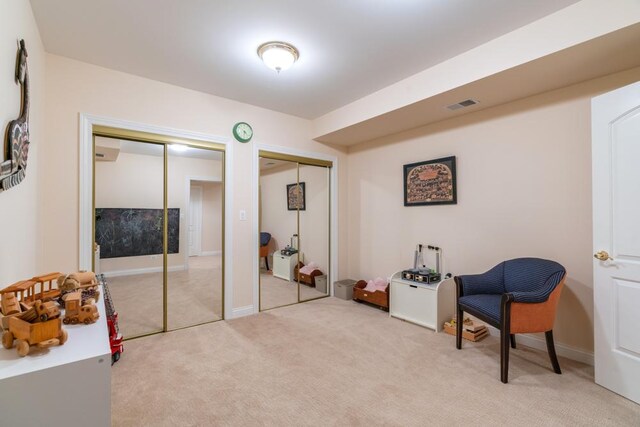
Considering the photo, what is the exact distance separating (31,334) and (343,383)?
187 centimetres

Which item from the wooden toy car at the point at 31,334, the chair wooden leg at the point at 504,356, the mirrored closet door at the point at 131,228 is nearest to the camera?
the wooden toy car at the point at 31,334

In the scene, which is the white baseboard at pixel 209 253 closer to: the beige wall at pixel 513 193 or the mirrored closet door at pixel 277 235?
the mirrored closet door at pixel 277 235

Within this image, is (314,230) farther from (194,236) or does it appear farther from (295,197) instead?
(194,236)

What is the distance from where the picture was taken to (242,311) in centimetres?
360

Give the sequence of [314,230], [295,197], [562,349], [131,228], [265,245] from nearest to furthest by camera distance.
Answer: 1. [562,349]
2. [131,228]
3. [265,245]
4. [295,197]
5. [314,230]

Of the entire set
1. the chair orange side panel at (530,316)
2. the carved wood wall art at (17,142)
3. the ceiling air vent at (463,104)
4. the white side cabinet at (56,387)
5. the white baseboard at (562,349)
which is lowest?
Result: the white baseboard at (562,349)

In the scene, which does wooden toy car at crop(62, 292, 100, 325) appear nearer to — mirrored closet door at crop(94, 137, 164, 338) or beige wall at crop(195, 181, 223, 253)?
mirrored closet door at crop(94, 137, 164, 338)

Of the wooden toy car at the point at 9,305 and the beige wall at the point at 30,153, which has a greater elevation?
the beige wall at the point at 30,153

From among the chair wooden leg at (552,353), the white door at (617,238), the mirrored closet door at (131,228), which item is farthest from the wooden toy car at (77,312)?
the white door at (617,238)

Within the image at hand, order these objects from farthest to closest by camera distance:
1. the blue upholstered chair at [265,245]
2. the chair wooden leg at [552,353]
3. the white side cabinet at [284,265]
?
the white side cabinet at [284,265] < the blue upholstered chair at [265,245] < the chair wooden leg at [552,353]

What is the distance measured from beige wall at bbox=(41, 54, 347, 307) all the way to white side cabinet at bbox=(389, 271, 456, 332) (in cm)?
181

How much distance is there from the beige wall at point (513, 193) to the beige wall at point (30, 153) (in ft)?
11.9

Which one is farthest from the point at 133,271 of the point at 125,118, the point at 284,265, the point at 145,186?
the point at 284,265

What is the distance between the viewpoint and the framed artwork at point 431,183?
3398 mm
